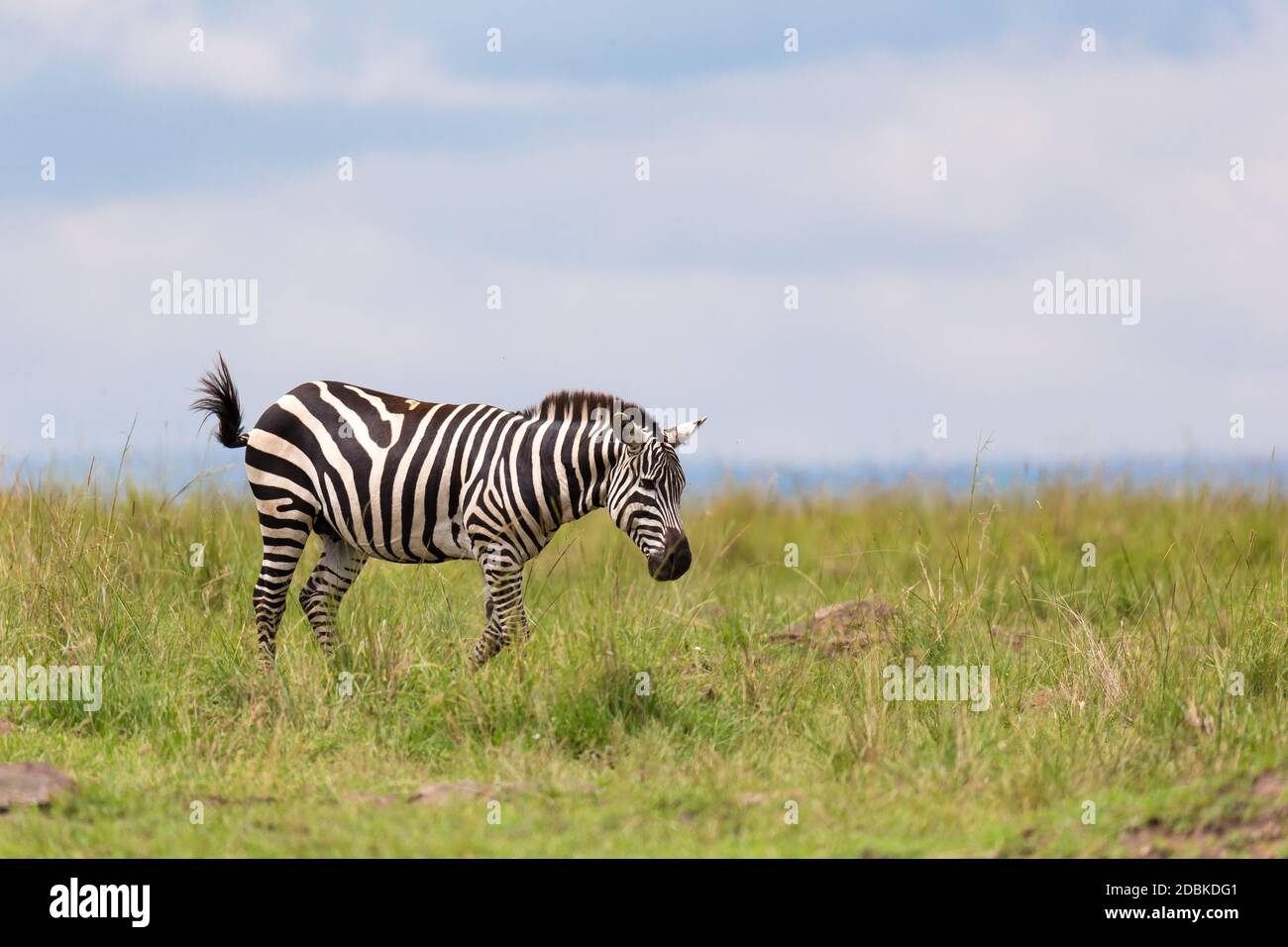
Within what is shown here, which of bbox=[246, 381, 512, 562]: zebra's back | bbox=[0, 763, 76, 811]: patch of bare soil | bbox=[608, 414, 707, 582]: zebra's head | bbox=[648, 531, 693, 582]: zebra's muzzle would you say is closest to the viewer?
bbox=[0, 763, 76, 811]: patch of bare soil

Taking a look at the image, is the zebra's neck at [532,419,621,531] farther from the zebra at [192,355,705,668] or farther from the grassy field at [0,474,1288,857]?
the grassy field at [0,474,1288,857]

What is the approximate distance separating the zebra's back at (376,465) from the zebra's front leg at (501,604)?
45 cm

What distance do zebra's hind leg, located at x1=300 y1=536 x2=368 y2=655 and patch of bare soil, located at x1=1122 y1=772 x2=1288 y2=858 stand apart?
552 centimetres

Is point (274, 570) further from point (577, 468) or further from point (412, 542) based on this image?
point (577, 468)

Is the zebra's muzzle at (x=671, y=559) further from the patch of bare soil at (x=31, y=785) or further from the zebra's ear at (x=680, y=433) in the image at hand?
the patch of bare soil at (x=31, y=785)

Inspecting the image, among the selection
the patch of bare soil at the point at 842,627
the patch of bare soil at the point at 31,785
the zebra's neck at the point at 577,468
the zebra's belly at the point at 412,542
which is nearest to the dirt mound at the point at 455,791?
the patch of bare soil at the point at 31,785

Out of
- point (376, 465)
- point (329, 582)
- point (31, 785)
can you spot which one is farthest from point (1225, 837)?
point (329, 582)

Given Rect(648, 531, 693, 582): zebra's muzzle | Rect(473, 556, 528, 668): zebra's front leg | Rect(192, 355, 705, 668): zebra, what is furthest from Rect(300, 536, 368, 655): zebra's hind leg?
Rect(648, 531, 693, 582): zebra's muzzle

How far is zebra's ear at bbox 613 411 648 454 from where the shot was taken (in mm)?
8508
